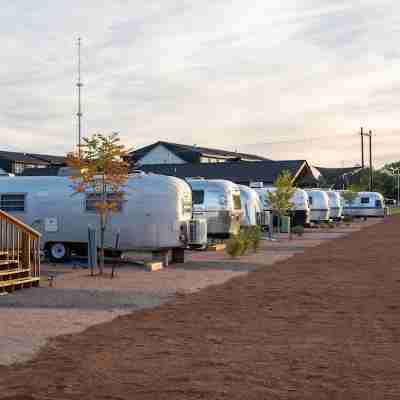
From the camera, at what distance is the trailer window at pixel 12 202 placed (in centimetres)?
2161

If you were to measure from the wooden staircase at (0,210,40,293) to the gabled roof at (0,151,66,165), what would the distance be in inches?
2348

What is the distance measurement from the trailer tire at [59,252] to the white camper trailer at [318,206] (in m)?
26.0

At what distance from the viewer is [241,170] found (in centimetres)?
6222

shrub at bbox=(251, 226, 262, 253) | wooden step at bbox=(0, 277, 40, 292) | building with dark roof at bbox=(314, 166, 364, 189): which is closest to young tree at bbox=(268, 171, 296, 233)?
shrub at bbox=(251, 226, 262, 253)

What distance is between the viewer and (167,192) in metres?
20.3

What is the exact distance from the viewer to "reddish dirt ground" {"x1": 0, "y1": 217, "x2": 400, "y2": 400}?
7117 millimetres

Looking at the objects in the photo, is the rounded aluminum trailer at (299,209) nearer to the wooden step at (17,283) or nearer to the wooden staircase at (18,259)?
the wooden staircase at (18,259)

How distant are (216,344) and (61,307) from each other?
4.30 m

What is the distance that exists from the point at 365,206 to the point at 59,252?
4333 centimetres

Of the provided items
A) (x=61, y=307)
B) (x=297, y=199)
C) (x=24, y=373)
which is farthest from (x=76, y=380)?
(x=297, y=199)

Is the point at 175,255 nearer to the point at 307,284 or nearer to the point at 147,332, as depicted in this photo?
the point at 307,284

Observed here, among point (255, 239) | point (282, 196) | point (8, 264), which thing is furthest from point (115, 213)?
point (282, 196)

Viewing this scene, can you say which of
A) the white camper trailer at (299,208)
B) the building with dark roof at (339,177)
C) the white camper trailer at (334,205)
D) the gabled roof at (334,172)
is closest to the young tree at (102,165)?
the white camper trailer at (299,208)

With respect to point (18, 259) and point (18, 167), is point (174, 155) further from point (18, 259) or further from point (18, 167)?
point (18, 259)
